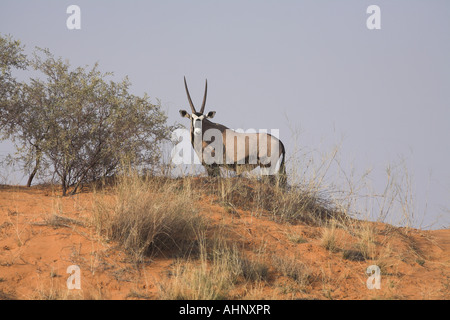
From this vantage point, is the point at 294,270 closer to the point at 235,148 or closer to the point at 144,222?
the point at 144,222

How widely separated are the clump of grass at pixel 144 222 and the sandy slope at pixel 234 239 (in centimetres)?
20

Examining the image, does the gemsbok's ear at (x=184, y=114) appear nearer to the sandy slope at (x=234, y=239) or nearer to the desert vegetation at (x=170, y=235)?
the desert vegetation at (x=170, y=235)

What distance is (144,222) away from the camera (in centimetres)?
632

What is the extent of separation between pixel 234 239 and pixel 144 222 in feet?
5.09

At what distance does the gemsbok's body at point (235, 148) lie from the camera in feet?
35.2

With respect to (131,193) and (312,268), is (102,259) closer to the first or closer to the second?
(131,193)

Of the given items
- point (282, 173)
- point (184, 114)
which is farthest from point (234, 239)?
point (184, 114)

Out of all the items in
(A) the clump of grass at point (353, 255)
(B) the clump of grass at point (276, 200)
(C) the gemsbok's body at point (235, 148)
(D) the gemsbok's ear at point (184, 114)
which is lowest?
(A) the clump of grass at point (353, 255)

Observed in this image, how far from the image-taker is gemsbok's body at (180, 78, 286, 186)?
35.2 feet

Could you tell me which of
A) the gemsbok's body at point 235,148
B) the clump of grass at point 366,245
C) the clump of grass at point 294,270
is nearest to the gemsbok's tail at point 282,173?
the gemsbok's body at point 235,148

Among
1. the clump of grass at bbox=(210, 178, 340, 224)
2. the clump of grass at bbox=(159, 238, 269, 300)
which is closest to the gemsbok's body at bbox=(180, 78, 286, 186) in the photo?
the clump of grass at bbox=(210, 178, 340, 224)

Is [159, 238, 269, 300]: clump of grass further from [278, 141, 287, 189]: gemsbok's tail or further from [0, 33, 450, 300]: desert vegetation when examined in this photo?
[278, 141, 287, 189]: gemsbok's tail
